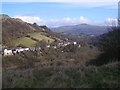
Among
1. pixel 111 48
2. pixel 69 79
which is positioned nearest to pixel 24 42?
pixel 111 48

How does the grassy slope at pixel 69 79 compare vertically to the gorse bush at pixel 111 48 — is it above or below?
below

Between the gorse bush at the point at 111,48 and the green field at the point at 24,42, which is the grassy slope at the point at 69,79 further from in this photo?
the green field at the point at 24,42

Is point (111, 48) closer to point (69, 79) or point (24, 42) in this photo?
point (69, 79)

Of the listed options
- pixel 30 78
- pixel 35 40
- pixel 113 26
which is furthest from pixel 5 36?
pixel 30 78

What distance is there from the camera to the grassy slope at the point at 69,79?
4.85 meters

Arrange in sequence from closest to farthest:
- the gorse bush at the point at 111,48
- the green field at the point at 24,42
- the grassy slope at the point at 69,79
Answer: the grassy slope at the point at 69,79 < the gorse bush at the point at 111,48 < the green field at the point at 24,42

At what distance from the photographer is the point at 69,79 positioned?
17.1ft

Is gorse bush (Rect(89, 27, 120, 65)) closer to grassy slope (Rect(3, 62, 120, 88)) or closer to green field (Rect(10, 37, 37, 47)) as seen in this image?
grassy slope (Rect(3, 62, 120, 88))

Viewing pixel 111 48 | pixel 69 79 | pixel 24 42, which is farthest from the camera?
pixel 24 42

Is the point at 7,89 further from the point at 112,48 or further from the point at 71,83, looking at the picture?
the point at 112,48

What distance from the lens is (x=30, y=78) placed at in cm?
550

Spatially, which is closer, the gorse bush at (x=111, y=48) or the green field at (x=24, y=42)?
the gorse bush at (x=111, y=48)

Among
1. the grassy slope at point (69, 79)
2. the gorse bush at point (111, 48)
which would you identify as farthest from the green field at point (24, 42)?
the grassy slope at point (69, 79)

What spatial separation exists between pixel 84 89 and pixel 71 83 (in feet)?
1.72
